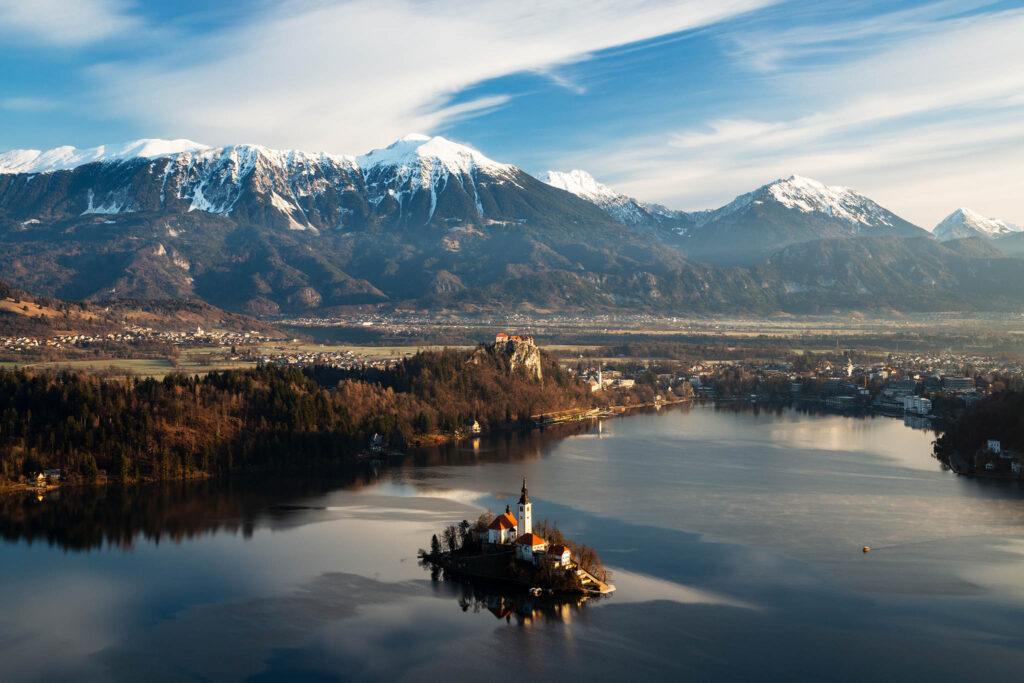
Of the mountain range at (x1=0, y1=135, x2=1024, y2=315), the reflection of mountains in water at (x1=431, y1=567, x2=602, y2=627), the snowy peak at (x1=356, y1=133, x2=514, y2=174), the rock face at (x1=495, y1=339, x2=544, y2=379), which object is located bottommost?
the reflection of mountains in water at (x1=431, y1=567, x2=602, y2=627)

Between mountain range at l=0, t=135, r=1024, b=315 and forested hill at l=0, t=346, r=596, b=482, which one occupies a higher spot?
mountain range at l=0, t=135, r=1024, b=315

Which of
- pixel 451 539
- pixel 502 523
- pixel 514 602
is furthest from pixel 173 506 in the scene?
pixel 514 602

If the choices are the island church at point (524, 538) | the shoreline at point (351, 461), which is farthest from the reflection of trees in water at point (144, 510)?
the island church at point (524, 538)

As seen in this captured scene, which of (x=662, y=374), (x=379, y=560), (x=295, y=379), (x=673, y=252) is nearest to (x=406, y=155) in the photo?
(x=673, y=252)

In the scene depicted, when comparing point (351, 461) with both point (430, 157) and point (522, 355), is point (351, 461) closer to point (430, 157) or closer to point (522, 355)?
point (522, 355)

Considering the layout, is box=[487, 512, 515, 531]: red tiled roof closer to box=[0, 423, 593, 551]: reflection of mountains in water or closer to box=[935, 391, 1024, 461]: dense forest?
box=[0, 423, 593, 551]: reflection of mountains in water

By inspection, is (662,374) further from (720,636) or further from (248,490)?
(720,636)

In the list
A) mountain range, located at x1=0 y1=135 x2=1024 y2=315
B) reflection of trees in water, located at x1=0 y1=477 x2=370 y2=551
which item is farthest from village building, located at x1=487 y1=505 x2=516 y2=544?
mountain range, located at x1=0 y1=135 x2=1024 y2=315
